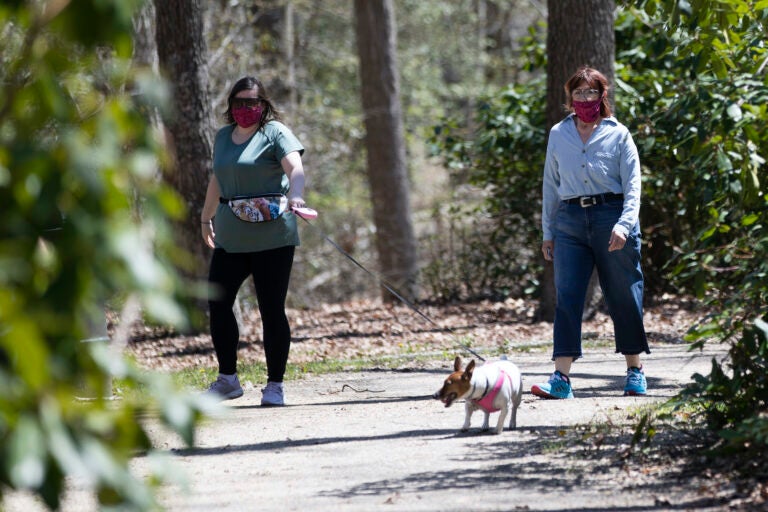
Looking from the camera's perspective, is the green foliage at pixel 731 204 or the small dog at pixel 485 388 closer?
the green foliage at pixel 731 204

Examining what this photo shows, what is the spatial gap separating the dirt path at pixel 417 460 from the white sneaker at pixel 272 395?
0.25ft

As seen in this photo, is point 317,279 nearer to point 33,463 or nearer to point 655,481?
point 655,481

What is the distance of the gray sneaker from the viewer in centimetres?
803

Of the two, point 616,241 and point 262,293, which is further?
point 262,293

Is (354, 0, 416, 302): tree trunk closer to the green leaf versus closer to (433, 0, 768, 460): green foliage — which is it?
(433, 0, 768, 460): green foliage

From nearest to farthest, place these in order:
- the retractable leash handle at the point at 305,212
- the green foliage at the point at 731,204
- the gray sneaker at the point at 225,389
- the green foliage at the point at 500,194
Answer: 1. the green foliage at the point at 731,204
2. the retractable leash handle at the point at 305,212
3. the gray sneaker at the point at 225,389
4. the green foliage at the point at 500,194

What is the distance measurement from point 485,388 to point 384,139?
12.7m

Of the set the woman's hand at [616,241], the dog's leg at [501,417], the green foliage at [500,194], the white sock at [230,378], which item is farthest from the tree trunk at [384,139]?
the dog's leg at [501,417]

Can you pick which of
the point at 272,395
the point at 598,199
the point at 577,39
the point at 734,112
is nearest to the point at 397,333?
the point at 577,39

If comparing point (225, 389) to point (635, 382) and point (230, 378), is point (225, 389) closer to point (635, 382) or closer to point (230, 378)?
point (230, 378)

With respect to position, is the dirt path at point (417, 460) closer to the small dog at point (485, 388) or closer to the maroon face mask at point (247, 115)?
the small dog at point (485, 388)

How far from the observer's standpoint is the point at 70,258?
2217mm

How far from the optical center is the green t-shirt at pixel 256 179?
7555 millimetres

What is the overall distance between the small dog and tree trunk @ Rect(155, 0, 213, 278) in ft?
21.3
